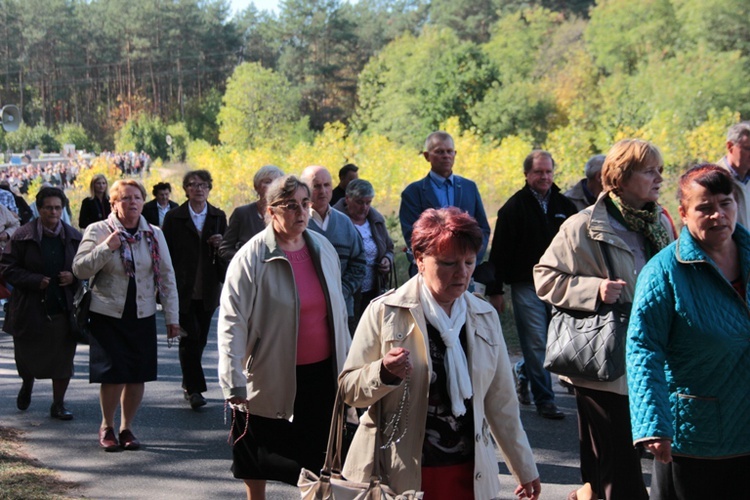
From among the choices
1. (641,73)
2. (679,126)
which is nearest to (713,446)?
(679,126)

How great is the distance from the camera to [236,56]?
8575cm

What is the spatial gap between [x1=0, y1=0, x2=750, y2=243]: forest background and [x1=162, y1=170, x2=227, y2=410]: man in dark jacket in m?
14.4

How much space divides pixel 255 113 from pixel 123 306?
128ft

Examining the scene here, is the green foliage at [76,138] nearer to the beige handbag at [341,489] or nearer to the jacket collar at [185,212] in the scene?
the jacket collar at [185,212]

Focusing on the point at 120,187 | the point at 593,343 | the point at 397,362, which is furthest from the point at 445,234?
the point at 120,187

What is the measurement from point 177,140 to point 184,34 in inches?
862

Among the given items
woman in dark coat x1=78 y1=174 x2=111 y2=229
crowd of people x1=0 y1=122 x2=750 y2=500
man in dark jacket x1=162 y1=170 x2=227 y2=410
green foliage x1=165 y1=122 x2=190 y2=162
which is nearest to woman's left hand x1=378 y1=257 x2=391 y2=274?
crowd of people x1=0 y1=122 x2=750 y2=500

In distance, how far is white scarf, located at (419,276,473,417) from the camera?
10.8ft

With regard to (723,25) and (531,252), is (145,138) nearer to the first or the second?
(723,25)

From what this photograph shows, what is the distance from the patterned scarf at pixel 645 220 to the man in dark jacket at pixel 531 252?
8.65ft

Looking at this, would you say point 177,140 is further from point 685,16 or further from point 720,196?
point 720,196

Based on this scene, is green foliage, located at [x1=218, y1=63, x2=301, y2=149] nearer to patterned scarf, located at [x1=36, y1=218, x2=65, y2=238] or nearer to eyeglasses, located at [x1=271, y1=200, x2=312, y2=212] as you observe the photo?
patterned scarf, located at [x1=36, y1=218, x2=65, y2=238]

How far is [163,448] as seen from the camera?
262 inches

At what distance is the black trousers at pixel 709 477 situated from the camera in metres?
3.46
